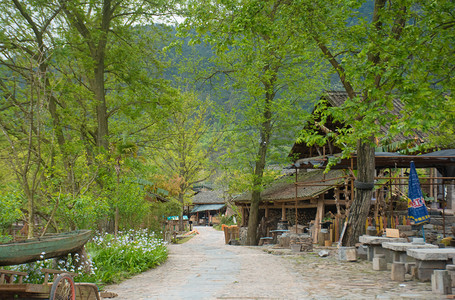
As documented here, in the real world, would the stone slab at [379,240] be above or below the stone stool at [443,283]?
above

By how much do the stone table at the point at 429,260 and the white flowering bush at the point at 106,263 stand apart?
6279mm

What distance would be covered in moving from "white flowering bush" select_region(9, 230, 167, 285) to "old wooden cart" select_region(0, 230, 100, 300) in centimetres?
29

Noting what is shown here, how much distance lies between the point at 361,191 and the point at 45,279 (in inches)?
363

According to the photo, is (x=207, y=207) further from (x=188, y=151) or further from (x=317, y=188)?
(x=317, y=188)

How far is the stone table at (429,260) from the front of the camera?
7795 millimetres

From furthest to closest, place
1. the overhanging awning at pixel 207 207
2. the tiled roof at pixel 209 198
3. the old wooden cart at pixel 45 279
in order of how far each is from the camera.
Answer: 1. the tiled roof at pixel 209 198
2. the overhanging awning at pixel 207 207
3. the old wooden cart at pixel 45 279

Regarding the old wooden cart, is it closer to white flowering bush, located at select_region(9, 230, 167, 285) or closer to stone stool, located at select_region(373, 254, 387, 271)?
white flowering bush, located at select_region(9, 230, 167, 285)

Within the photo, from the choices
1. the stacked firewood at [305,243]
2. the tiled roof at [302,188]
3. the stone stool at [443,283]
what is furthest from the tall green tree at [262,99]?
the stone stool at [443,283]

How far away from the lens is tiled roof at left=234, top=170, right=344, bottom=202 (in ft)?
68.3

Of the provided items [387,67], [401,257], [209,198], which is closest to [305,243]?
[401,257]

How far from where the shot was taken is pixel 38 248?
6.59m

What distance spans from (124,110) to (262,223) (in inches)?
483

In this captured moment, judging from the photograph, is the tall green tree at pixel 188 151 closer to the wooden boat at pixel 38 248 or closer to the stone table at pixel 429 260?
the wooden boat at pixel 38 248

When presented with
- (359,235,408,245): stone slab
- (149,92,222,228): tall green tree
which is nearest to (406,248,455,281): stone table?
(359,235,408,245): stone slab
